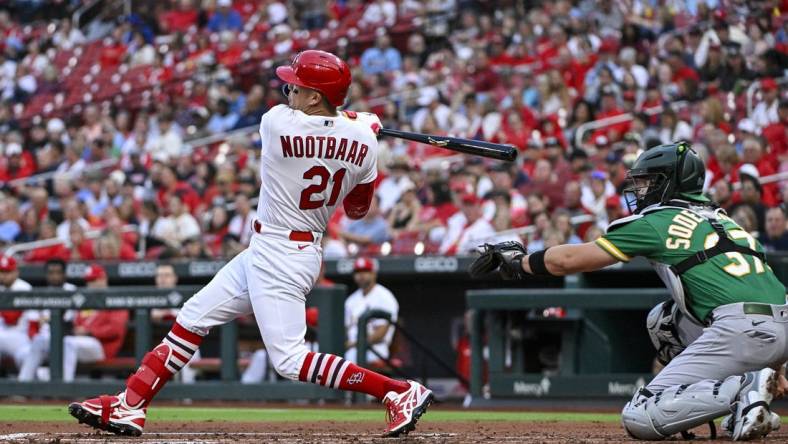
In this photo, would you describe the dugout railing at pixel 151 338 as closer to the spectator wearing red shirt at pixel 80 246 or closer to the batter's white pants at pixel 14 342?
the batter's white pants at pixel 14 342

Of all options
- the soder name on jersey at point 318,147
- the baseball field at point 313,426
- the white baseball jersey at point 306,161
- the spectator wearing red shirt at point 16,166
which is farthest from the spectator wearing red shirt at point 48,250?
the soder name on jersey at point 318,147

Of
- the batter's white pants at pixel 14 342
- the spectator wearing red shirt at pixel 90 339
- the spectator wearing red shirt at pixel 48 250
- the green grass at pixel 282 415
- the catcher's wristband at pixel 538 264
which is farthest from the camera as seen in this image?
the spectator wearing red shirt at pixel 48 250

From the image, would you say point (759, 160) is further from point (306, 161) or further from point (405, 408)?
point (306, 161)

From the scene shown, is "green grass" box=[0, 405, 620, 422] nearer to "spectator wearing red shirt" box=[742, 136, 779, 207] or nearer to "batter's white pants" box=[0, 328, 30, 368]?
"batter's white pants" box=[0, 328, 30, 368]

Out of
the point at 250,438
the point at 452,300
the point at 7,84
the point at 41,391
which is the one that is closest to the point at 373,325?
the point at 452,300

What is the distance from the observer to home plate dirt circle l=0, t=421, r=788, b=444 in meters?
5.48

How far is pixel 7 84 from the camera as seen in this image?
824 inches

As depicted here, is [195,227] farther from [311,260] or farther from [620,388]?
[311,260]

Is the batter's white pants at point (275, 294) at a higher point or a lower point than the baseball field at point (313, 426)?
higher

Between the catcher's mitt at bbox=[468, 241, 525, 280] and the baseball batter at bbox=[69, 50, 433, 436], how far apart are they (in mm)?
647

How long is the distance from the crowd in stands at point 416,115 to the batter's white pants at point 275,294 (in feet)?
16.5

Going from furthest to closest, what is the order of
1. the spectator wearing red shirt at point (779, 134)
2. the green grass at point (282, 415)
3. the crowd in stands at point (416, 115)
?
the crowd in stands at point (416, 115)
the spectator wearing red shirt at point (779, 134)
the green grass at point (282, 415)

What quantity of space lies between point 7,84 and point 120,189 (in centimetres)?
675

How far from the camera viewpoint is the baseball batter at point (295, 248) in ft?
18.2
